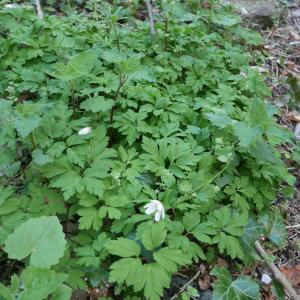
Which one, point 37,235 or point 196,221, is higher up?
point 37,235

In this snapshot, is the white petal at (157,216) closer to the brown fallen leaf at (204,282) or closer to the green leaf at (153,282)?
the green leaf at (153,282)

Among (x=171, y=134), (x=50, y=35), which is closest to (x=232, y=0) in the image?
(x=50, y=35)

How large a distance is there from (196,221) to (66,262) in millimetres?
681

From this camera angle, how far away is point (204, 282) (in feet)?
7.07

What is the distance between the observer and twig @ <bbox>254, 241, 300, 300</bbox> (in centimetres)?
221

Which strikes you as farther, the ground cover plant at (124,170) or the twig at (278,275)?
the twig at (278,275)

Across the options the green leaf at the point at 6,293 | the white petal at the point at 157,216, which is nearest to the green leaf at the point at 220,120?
the white petal at the point at 157,216

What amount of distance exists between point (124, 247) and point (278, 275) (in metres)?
1.02

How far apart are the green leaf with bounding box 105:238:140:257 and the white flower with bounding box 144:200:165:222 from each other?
0.18 metres

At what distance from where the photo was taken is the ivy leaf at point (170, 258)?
1762 millimetres

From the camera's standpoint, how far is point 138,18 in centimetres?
410

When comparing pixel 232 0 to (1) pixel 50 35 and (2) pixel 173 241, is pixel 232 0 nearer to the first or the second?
(1) pixel 50 35

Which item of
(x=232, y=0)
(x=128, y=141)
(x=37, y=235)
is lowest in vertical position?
(x=232, y=0)

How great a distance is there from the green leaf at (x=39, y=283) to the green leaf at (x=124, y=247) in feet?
1.00
